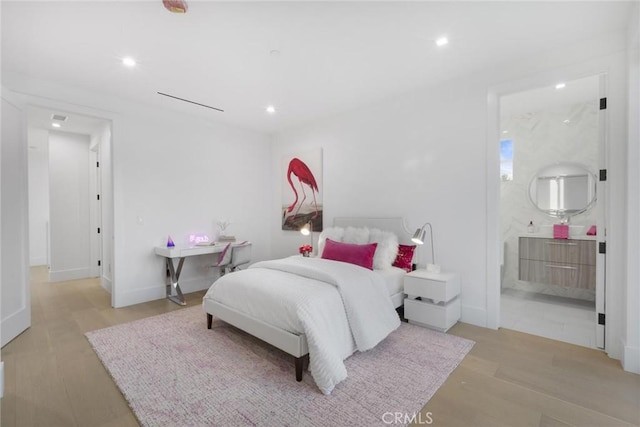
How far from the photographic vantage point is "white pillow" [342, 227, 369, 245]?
146 inches

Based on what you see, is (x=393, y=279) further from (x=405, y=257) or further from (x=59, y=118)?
(x=59, y=118)

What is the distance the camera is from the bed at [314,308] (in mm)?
2111

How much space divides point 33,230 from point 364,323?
786 cm

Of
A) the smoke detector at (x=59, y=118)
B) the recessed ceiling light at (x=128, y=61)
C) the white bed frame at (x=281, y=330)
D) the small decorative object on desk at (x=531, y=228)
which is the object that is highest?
the recessed ceiling light at (x=128, y=61)

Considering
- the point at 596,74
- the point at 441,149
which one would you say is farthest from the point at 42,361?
the point at 596,74

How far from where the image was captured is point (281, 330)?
7.43ft

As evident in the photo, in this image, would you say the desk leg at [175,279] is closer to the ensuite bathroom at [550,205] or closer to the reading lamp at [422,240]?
the reading lamp at [422,240]

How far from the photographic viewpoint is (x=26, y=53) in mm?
2703

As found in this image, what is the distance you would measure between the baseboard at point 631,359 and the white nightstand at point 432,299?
4.19 feet

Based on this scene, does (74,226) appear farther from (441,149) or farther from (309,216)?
(441,149)

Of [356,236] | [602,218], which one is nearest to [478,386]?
[602,218]

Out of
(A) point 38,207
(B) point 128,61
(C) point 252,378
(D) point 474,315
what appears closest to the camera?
(C) point 252,378

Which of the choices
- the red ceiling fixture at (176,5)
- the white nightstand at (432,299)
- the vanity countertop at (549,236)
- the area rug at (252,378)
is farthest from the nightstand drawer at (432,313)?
the red ceiling fixture at (176,5)

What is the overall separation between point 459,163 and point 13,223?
15.7ft
